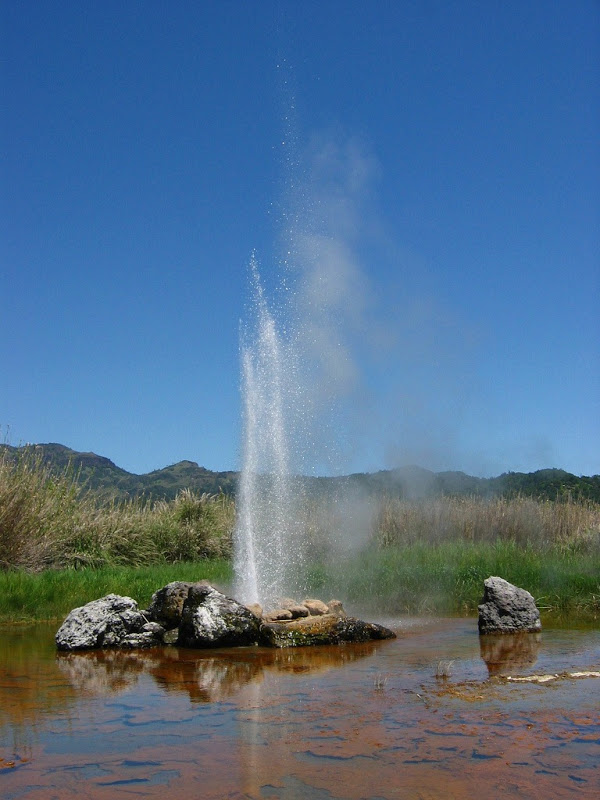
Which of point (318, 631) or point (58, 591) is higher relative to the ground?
point (58, 591)

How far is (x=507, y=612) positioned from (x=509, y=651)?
5.58ft

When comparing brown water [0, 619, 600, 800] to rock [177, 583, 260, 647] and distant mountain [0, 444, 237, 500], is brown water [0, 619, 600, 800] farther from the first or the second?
distant mountain [0, 444, 237, 500]

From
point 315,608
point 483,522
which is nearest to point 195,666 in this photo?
point 315,608

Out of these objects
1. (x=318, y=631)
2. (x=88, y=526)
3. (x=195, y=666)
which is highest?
(x=88, y=526)

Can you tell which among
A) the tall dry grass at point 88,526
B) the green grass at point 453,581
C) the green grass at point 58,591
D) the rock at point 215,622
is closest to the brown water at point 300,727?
the rock at point 215,622

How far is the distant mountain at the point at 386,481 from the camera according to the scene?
2347 centimetres

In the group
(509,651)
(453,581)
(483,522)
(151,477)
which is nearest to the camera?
(509,651)

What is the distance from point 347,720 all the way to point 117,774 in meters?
1.73

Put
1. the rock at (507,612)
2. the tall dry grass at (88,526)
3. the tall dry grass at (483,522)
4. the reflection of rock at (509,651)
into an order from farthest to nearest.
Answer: the tall dry grass at (483,522) → the tall dry grass at (88,526) → the rock at (507,612) → the reflection of rock at (509,651)

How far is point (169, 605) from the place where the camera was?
10164 mm

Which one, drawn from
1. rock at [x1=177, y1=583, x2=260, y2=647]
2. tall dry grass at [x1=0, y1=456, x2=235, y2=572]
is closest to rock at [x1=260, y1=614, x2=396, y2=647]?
rock at [x1=177, y1=583, x2=260, y2=647]

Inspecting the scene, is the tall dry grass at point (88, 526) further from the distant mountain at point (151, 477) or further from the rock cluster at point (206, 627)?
the distant mountain at point (151, 477)

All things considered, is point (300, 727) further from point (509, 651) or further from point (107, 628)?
point (107, 628)

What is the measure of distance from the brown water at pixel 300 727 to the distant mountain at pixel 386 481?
8251 mm
